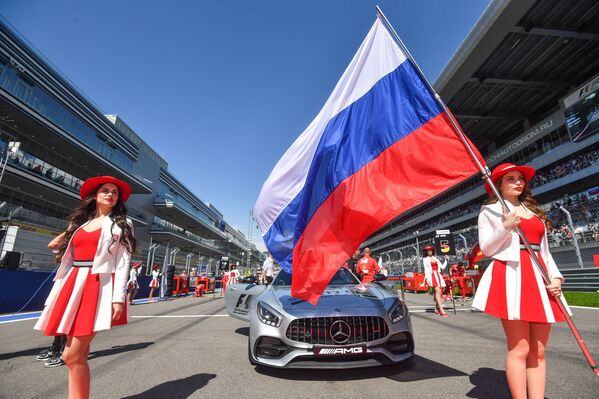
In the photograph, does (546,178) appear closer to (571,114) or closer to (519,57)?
(571,114)

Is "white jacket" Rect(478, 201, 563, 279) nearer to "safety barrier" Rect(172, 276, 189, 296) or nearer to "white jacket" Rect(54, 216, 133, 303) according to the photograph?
"white jacket" Rect(54, 216, 133, 303)

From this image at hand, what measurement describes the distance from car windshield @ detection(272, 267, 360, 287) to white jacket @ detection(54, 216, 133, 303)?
235cm

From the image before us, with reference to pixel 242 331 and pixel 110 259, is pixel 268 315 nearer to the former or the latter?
pixel 110 259

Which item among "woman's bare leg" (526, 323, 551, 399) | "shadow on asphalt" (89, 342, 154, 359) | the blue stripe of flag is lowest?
"shadow on asphalt" (89, 342, 154, 359)

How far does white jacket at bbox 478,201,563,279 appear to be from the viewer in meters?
1.98

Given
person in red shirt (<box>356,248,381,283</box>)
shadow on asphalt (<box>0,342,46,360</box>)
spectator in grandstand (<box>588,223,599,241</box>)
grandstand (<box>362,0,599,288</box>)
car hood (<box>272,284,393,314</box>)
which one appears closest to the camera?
car hood (<box>272,284,393,314</box>)

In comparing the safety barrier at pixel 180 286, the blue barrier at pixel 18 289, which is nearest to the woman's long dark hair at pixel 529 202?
the blue barrier at pixel 18 289

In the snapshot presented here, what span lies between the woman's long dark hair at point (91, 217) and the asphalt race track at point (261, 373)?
1312 mm

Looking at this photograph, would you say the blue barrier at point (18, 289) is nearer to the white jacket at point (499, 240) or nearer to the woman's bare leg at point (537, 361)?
the white jacket at point (499, 240)

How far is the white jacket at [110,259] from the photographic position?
6.73 feet

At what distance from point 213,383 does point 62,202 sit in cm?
Result: 2828

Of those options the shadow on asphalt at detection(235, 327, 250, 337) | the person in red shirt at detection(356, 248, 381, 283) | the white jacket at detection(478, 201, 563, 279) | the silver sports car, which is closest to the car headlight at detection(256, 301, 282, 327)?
the silver sports car

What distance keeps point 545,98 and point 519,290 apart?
32.1m

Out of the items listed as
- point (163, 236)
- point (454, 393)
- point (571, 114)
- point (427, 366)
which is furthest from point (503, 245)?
point (163, 236)
